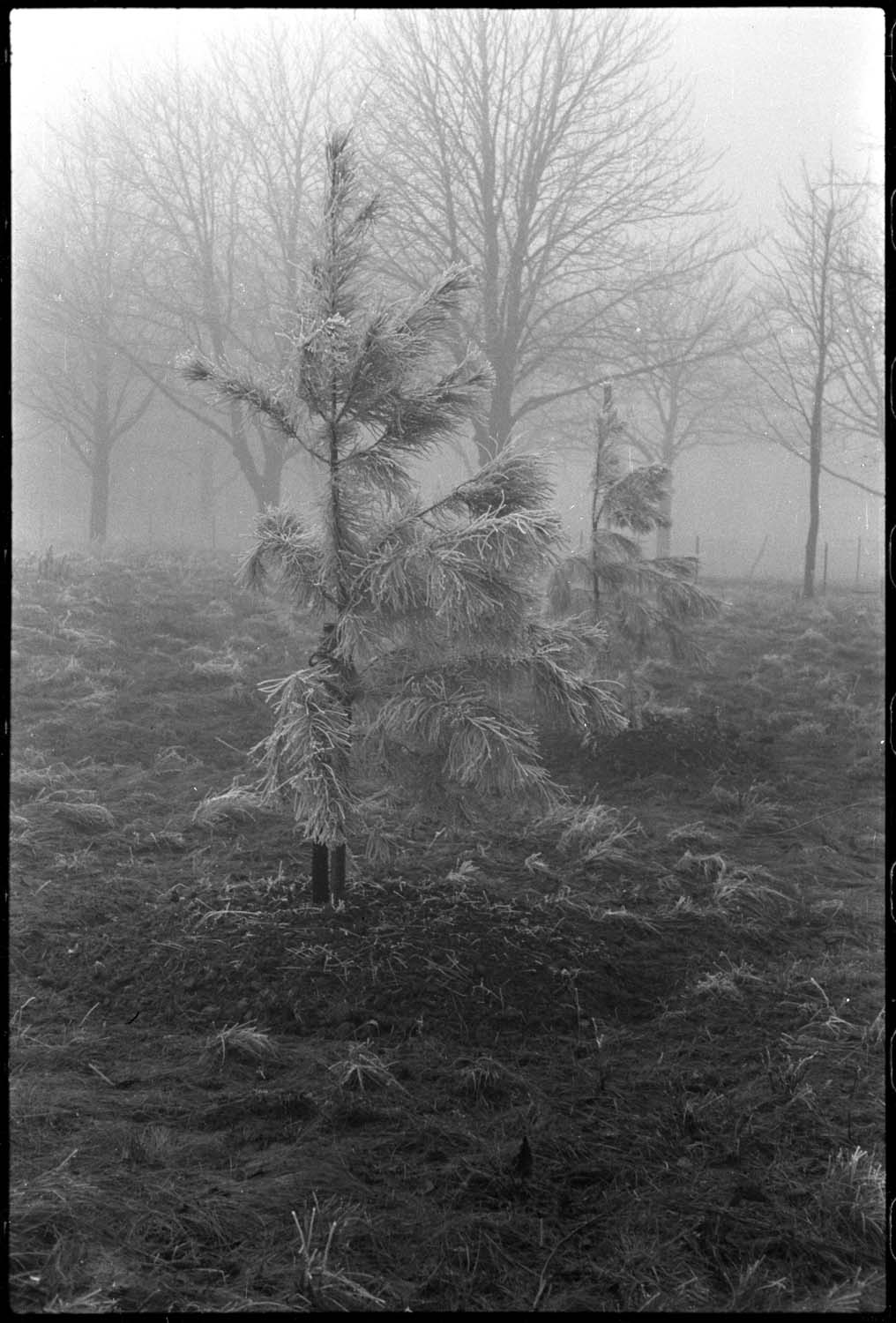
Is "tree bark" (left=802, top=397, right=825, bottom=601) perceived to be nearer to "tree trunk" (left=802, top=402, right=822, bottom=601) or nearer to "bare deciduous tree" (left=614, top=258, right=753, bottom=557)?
"tree trunk" (left=802, top=402, right=822, bottom=601)

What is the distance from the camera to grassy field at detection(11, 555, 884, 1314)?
260 cm

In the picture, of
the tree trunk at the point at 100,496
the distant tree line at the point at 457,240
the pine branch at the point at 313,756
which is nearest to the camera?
the pine branch at the point at 313,756

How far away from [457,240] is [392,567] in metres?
10.3

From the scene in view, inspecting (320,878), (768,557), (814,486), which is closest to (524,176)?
(814,486)

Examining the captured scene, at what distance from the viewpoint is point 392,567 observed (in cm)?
420

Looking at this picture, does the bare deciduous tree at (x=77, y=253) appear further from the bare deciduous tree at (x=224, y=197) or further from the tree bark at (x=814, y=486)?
the tree bark at (x=814, y=486)

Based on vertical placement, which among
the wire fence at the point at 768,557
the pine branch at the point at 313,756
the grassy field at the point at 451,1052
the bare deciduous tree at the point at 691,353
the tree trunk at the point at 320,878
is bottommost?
the grassy field at the point at 451,1052

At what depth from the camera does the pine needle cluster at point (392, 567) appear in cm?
413

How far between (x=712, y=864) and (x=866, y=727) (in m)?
3.86

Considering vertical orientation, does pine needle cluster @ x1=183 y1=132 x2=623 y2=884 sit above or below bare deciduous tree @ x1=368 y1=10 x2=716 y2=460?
below

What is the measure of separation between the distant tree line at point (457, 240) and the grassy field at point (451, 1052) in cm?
571

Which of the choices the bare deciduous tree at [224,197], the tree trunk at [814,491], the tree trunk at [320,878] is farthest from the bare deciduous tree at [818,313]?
the tree trunk at [320,878]

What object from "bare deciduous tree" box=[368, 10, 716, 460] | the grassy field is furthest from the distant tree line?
the grassy field

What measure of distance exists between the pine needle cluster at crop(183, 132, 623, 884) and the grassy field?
74 cm
